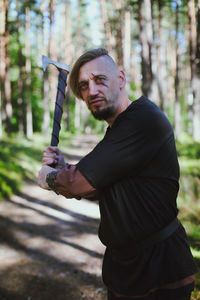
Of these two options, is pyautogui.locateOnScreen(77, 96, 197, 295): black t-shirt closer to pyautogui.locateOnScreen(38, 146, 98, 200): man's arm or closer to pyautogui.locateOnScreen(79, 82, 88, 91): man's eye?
pyautogui.locateOnScreen(38, 146, 98, 200): man's arm

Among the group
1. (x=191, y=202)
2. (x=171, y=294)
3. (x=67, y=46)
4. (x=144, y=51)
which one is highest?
(x=67, y=46)

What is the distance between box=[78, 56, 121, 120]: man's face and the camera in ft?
6.43

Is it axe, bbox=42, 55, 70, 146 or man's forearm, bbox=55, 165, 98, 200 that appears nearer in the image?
man's forearm, bbox=55, 165, 98, 200

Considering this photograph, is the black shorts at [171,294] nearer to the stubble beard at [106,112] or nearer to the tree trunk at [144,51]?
the stubble beard at [106,112]

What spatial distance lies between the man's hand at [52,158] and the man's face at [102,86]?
0.51 meters

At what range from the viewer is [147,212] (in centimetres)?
176

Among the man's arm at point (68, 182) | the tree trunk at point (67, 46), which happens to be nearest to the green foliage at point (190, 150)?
the man's arm at point (68, 182)

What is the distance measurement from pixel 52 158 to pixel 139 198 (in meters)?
0.83

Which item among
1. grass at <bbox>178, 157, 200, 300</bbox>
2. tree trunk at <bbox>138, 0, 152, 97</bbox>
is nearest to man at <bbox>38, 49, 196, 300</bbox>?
grass at <bbox>178, 157, 200, 300</bbox>

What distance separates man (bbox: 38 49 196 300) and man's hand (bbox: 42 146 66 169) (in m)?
0.37

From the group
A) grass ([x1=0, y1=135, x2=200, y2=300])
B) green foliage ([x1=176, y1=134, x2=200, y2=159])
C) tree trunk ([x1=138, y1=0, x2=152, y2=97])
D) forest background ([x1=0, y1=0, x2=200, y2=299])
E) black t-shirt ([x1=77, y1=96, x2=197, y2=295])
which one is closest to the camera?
black t-shirt ([x1=77, y1=96, x2=197, y2=295])

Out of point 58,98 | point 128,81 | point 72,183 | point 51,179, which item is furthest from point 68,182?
point 128,81

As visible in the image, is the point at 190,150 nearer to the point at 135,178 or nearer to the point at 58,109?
the point at 58,109

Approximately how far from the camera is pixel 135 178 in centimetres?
178
